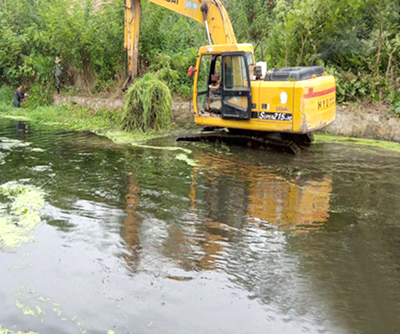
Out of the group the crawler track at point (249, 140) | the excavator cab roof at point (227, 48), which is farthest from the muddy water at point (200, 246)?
the excavator cab roof at point (227, 48)

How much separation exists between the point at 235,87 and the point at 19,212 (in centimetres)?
555

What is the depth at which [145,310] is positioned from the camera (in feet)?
14.1

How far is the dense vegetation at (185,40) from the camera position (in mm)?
12500

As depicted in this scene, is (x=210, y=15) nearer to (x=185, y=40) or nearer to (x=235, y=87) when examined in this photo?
(x=235, y=87)

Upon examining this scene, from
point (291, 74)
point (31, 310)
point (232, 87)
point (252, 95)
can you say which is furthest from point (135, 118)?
point (31, 310)

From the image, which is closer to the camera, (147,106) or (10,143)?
(10,143)

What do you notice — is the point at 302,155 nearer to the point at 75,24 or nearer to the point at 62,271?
the point at 62,271

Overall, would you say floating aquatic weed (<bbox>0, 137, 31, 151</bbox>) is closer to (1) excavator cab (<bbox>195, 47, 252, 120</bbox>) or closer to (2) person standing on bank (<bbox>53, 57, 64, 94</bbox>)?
(1) excavator cab (<bbox>195, 47, 252, 120</bbox>)

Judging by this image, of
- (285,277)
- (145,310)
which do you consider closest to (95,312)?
(145,310)

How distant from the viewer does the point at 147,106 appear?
12.5m

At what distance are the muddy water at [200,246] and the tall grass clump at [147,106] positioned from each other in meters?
3.22

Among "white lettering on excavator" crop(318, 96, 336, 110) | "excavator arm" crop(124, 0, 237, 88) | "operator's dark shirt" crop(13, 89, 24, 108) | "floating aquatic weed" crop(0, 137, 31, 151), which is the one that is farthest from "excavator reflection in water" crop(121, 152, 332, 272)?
"operator's dark shirt" crop(13, 89, 24, 108)

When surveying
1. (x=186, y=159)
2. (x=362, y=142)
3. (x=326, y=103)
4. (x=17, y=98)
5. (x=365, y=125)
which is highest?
(x=326, y=103)

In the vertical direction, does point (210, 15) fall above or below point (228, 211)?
above
